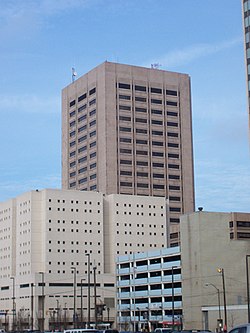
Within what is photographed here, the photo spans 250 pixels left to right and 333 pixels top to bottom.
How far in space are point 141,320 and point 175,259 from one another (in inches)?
658

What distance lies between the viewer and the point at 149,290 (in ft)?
483

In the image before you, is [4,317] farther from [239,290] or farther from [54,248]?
[239,290]

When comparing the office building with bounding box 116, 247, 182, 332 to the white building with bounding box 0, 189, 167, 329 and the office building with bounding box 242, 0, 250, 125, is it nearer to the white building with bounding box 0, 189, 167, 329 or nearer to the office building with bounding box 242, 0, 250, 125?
the white building with bounding box 0, 189, 167, 329

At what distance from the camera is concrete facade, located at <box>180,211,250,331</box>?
126750 millimetres

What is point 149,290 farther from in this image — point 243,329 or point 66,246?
point 243,329

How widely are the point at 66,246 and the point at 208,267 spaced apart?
64.0 meters

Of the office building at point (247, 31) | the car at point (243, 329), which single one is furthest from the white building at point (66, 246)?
the car at point (243, 329)

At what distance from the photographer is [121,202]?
19250cm

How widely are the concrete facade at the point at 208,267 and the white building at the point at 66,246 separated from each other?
47.8 meters

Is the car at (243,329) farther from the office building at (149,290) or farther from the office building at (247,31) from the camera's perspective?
the office building at (149,290)

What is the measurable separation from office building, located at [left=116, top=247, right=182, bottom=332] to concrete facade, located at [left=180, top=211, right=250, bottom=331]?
184 inches

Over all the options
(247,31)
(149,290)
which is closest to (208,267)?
(149,290)

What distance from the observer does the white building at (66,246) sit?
17700 centimetres

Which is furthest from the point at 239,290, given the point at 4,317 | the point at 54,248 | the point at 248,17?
the point at 4,317
